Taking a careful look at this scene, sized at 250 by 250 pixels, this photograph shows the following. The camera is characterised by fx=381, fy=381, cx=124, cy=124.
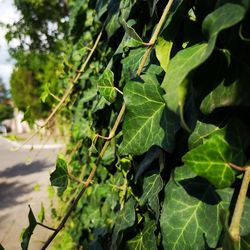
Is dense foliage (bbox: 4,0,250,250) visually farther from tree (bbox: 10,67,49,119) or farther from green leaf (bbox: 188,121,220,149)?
tree (bbox: 10,67,49,119)

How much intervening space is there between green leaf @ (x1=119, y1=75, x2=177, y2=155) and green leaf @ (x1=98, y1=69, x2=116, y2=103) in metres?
0.16

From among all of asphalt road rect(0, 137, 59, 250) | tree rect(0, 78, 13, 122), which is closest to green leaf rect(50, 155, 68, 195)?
asphalt road rect(0, 137, 59, 250)

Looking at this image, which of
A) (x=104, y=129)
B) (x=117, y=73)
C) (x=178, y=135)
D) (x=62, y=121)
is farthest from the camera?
(x=62, y=121)

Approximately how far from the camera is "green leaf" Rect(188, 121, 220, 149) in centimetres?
47

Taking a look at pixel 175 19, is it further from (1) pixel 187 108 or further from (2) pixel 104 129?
(2) pixel 104 129

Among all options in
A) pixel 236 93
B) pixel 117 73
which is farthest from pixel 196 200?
pixel 117 73

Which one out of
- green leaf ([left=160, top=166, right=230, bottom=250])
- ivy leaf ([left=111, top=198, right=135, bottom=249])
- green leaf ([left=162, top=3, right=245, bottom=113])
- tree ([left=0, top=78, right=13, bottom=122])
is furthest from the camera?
tree ([left=0, top=78, right=13, bottom=122])

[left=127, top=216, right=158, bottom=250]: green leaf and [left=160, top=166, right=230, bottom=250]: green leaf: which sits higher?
[left=160, top=166, right=230, bottom=250]: green leaf

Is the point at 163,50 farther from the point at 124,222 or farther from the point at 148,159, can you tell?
the point at 124,222

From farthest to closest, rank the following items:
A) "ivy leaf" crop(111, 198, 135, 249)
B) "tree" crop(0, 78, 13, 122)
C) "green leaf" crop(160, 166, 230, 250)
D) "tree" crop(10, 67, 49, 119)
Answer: "tree" crop(0, 78, 13, 122)
"tree" crop(10, 67, 49, 119)
"ivy leaf" crop(111, 198, 135, 249)
"green leaf" crop(160, 166, 230, 250)

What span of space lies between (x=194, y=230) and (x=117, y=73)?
592 millimetres

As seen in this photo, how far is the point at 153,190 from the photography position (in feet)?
1.94

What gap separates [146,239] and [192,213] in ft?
0.58

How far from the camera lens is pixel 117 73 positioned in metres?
0.99
